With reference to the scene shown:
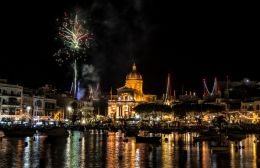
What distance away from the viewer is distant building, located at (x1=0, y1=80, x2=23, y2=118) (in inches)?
3896

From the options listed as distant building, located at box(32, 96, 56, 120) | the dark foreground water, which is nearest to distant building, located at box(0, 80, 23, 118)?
→ distant building, located at box(32, 96, 56, 120)

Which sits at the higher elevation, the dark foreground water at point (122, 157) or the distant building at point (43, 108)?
the distant building at point (43, 108)

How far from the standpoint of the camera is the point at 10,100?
101375mm

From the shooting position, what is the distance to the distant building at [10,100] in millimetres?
98956

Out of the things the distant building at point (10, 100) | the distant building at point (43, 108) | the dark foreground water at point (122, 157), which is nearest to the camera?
the dark foreground water at point (122, 157)

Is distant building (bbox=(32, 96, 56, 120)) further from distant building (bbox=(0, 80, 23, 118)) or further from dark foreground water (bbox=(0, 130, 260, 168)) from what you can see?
dark foreground water (bbox=(0, 130, 260, 168))

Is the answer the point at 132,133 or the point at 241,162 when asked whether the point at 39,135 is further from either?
the point at 241,162

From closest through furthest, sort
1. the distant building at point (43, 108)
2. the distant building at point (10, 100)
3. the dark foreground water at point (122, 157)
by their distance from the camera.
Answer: the dark foreground water at point (122, 157)
the distant building at point (10, 100)
the distant building at point (43, 108)

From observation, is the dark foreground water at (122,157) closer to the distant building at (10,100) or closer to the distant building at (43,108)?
the distant building at (10,100)

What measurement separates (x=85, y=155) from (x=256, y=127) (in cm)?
6429

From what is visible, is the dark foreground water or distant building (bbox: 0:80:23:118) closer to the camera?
the dark foreground water

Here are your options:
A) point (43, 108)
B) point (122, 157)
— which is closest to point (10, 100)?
point (43, 108)

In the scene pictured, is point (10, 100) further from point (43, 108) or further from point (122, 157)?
point (122, 157)

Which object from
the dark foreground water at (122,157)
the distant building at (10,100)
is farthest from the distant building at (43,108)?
the dark foreground water at (122,157)
